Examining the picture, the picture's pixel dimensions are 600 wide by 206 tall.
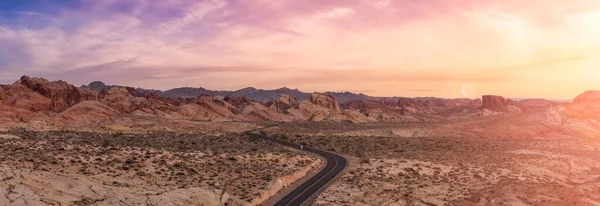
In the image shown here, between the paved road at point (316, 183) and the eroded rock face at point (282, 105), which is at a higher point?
the eroded rock face at point (282, 105)

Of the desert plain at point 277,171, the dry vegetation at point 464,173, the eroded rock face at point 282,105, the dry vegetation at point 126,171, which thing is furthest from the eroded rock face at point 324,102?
the dry vegetation at point 126,171

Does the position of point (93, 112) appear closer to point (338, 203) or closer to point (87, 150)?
point (87, 150)

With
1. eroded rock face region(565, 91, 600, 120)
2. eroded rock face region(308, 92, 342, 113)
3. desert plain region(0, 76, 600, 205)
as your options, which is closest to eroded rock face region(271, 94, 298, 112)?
eroded rock face region(308, 92, 342, 113)

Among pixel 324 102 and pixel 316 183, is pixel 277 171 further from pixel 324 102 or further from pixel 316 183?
pixel 324 102

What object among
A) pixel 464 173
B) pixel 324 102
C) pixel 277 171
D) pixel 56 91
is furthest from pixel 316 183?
pixel 324 102

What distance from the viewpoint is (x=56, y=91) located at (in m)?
120

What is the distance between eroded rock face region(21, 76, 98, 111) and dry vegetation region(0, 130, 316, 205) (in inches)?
3024

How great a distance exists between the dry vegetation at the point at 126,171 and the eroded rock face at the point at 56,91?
76821mm

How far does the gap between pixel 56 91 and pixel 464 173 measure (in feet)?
419

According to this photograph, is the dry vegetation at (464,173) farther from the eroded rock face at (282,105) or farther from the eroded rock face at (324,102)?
the eroded rock face at (324,102)

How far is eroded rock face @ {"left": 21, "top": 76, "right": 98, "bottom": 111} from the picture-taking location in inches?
4584

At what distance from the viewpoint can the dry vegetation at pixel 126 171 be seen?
29766 millimetres

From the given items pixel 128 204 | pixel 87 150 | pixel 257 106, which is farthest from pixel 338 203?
pixel 257 106

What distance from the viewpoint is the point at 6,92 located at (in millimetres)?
110812
